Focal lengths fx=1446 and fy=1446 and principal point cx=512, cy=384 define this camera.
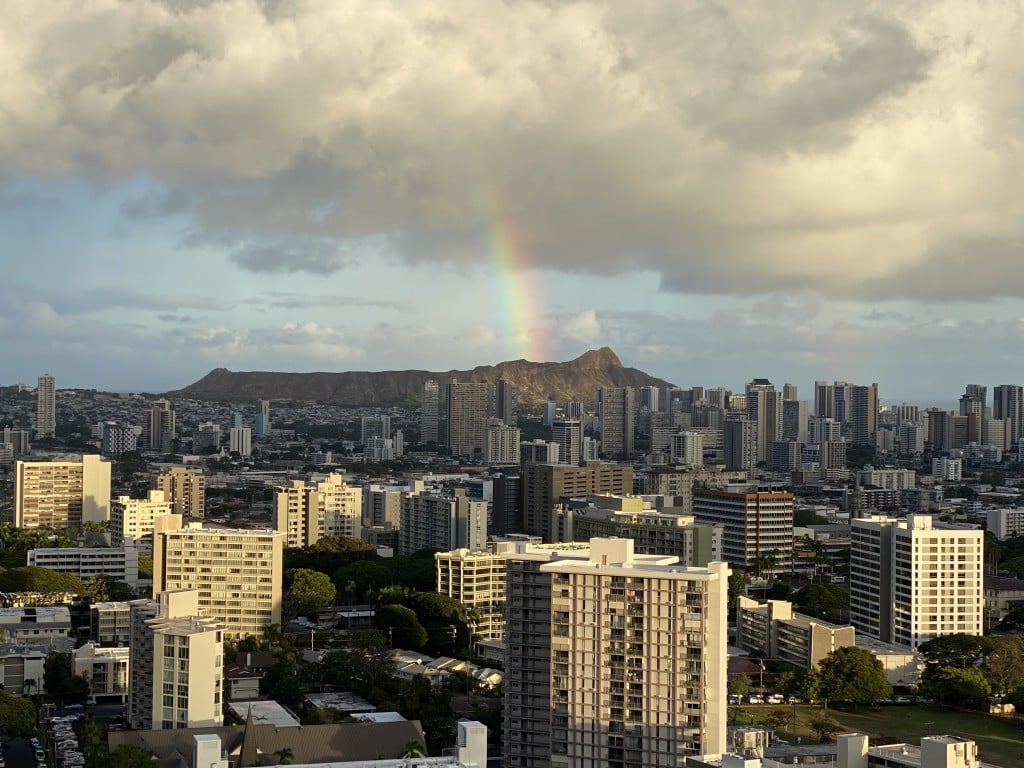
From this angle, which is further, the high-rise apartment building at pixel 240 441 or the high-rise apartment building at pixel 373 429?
the high-rise apartment building at pixel 373 429

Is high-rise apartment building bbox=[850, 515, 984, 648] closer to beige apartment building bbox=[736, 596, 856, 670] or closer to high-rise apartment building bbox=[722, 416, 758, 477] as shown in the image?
beige apartment building bbox=[736, 596, 856, 670]

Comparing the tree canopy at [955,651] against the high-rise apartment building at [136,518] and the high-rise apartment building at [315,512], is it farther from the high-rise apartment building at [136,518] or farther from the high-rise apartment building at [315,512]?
the high-rise apartment building at [136,518]

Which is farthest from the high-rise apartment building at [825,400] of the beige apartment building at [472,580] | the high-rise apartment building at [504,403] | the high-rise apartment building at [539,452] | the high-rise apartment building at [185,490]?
the beige apartment building at [472,580]

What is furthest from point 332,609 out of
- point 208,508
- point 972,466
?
point 972,466

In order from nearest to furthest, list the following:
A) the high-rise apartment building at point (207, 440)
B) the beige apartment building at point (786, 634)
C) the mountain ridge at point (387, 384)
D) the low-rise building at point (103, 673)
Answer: the low-rise building at point (103, 673) < the beige apartment building at point (786, 634) < the high-rise apartment building at point (207, 440) < the mountain ridge at point (387, 384)

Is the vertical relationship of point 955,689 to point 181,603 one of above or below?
below

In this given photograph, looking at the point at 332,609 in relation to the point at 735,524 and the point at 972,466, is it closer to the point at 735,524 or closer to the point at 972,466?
the point at 735,524
